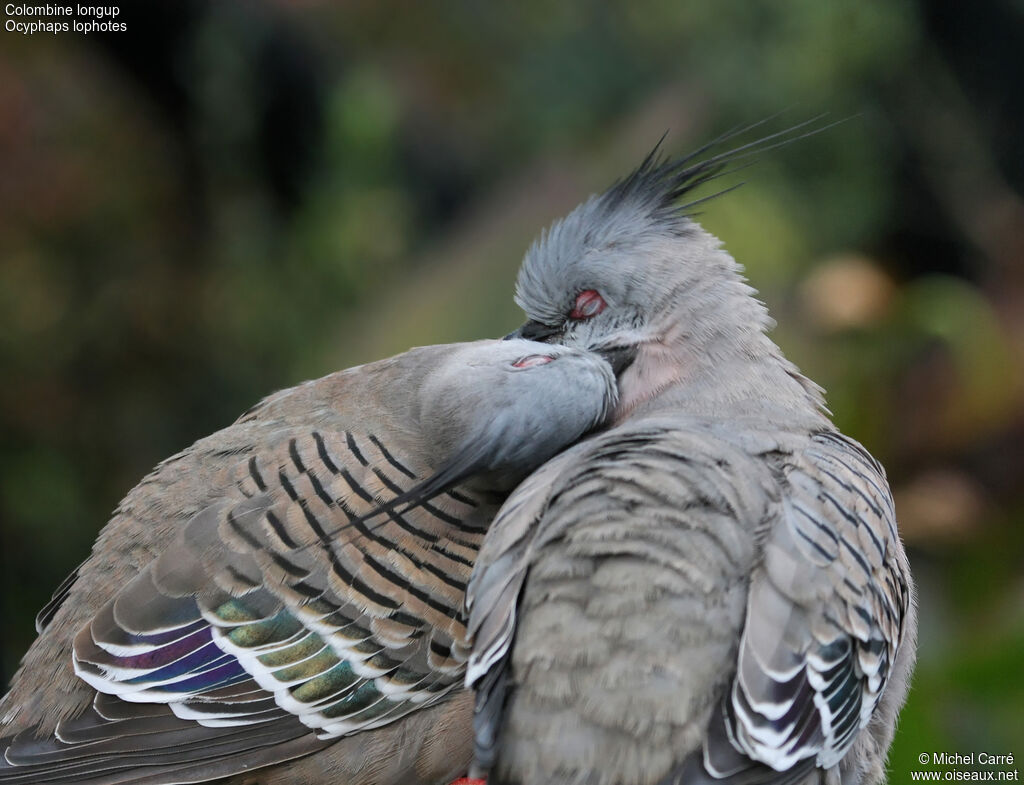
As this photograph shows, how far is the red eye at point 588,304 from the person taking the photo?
2.83 metres

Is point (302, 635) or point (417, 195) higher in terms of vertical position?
point (417, 195)

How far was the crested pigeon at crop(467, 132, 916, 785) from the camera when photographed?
1968 millimetres

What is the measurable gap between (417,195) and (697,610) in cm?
527

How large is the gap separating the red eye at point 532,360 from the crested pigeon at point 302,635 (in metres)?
0.04

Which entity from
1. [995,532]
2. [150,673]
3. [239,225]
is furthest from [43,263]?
[995,532]

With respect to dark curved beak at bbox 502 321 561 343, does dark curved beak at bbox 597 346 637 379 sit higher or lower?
lower

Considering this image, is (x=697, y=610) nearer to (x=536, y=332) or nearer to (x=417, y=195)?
(x=536, y=332)

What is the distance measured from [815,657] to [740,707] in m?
0.20

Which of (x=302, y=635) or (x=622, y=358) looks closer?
(x=302, y=635)

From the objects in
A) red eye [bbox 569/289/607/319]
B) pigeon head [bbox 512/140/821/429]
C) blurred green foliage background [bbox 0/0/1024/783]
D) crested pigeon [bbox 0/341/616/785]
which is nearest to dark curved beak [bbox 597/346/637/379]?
pigeon head [bbox 512/140/821/429]

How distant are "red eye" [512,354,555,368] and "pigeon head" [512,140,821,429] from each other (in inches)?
8.7

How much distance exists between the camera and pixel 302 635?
2434 millimetres

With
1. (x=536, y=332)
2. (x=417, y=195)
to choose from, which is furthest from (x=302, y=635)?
(x=417, y=195)

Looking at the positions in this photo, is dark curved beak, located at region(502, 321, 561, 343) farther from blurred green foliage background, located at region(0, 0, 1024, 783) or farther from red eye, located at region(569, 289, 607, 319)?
blurred green foliage background, located at region(0, 0, 1024, 783)
